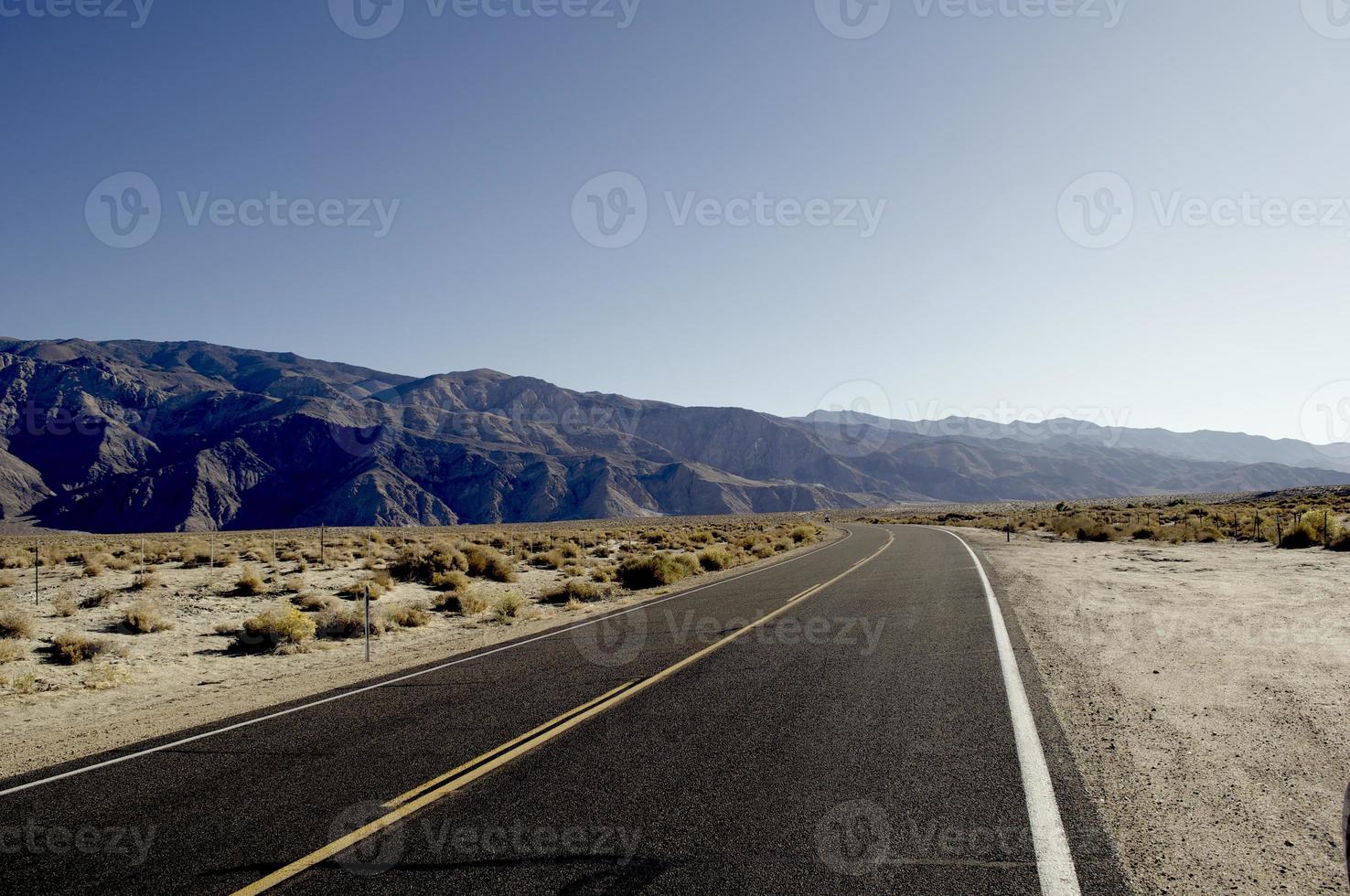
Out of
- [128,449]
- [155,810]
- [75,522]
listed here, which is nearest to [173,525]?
[75,522]

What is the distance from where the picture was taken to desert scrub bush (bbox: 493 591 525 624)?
16141 millimetres

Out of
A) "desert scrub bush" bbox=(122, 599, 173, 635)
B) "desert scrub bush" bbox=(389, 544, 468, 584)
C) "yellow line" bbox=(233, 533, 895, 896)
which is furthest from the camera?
"desert scrub bush" bbox=(389, 544, 468, 584)

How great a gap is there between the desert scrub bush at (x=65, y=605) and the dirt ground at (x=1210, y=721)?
19.9m

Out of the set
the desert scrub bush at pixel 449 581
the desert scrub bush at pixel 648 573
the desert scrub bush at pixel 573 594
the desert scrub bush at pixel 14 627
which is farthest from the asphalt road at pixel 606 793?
the desert scrub bush at pixel 648 573

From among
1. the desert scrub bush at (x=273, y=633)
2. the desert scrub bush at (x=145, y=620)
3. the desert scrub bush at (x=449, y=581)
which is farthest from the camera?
the desert scrub bush at (x=449, y=581)

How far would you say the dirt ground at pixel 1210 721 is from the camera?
13.4 ft

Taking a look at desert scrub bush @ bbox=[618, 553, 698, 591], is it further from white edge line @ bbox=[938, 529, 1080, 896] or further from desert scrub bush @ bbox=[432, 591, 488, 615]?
white edge line @ bbox=[938, 529, 1080, 896]

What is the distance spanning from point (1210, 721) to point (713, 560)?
20674 mm

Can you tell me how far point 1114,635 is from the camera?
10656 millimetres

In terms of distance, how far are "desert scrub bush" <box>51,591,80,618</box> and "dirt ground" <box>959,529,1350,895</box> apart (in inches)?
783

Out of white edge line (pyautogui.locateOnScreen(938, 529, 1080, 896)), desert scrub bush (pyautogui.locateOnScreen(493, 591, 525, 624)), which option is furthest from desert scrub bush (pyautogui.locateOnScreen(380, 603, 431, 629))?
white edge line (pyautogui.locateOnScreen(938, 529, 1080, 896))

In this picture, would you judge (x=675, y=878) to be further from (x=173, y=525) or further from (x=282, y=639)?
(x=173, y=525)

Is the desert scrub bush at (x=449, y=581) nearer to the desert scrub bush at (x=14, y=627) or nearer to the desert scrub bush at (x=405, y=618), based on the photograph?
the desert scrub bush at (x=405, y=618)

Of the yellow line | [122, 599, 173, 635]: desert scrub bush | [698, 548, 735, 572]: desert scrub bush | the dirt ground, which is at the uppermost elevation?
the dirt ground
